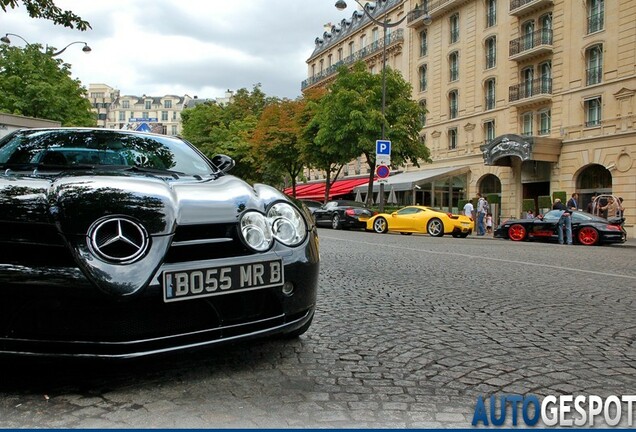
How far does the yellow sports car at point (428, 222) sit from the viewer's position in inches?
835

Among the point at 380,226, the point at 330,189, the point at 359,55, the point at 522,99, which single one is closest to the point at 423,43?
the point at 359,55

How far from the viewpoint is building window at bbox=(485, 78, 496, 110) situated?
108 ft

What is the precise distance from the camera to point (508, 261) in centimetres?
946

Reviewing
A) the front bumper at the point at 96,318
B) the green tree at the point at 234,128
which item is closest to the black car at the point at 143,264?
the front bumper at the point at 96,318

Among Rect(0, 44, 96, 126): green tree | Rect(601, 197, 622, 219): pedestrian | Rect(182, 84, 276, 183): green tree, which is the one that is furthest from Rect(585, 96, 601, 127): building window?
Rect(0, 44, 96, 126): green tree

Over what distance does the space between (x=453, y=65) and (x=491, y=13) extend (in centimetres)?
398

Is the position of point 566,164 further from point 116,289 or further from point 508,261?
point 116,289

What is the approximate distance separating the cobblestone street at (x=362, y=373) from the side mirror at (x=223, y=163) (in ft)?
4.42

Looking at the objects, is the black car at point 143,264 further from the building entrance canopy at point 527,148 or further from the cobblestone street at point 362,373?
the building entrance canopy at point 527,148

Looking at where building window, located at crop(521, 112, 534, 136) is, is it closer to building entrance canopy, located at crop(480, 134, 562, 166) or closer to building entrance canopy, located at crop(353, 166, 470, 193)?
building entrance canopy, located at crop(480, 134, 562, 166)

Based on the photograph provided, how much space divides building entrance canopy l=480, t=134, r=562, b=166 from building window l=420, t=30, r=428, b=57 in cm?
1228

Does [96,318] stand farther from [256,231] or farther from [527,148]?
[527,148]

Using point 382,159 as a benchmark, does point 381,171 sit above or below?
below

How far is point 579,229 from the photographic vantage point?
18281 millimetres
